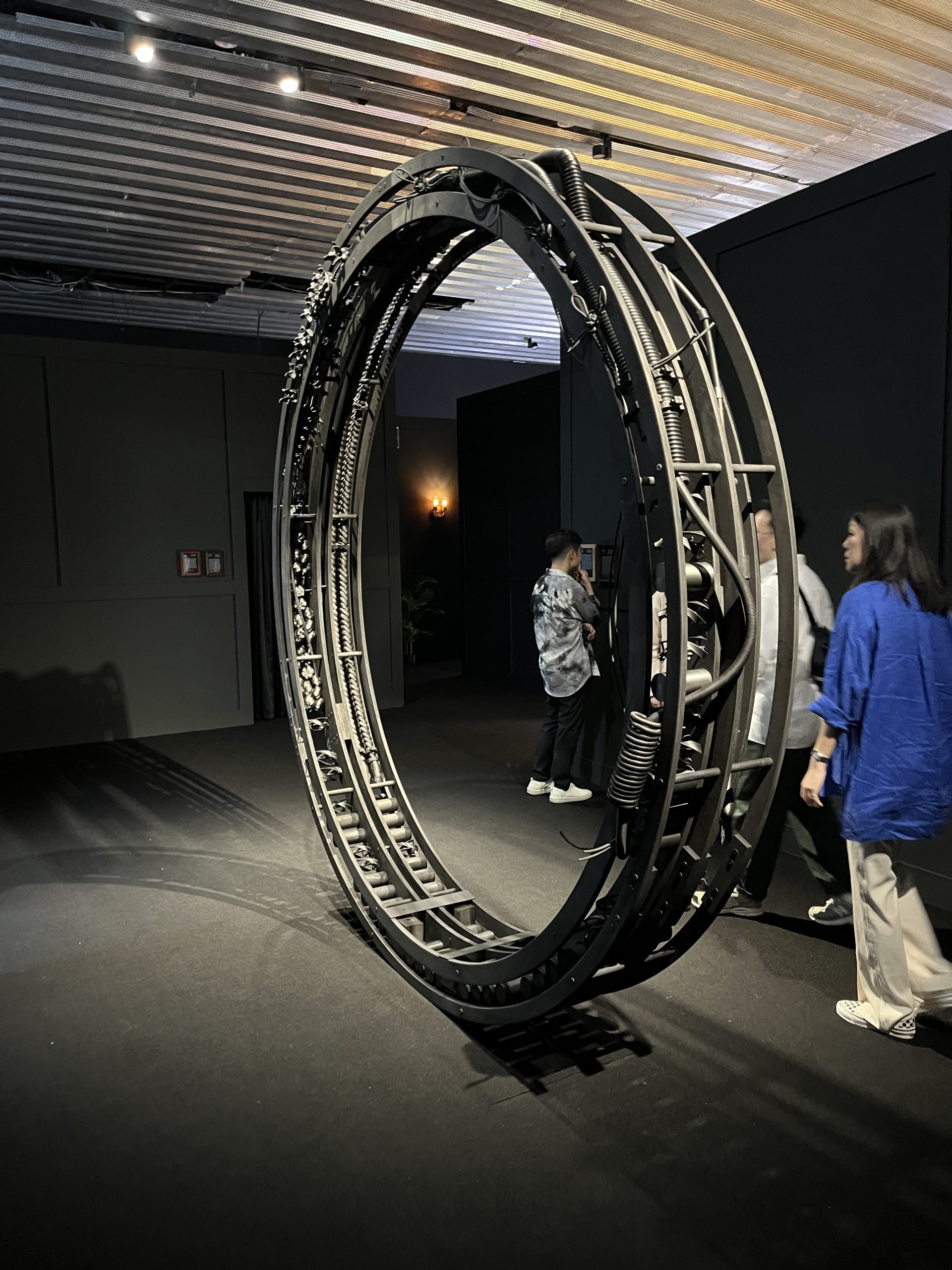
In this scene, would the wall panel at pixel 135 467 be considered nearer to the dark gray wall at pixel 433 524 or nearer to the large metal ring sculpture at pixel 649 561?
the dark gray wall at pixel 433 524

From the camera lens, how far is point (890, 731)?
312 centimetres

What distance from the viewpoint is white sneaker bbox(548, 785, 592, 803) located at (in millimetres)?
6035

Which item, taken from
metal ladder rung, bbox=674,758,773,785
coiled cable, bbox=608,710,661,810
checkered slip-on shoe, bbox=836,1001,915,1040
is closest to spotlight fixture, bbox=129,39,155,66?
coiled cable, bbox=608,710,661,810

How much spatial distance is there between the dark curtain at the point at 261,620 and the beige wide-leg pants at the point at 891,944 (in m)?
6.50

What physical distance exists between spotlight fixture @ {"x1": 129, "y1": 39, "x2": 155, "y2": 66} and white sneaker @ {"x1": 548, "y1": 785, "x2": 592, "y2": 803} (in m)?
4.58

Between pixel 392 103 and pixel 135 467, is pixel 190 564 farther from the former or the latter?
pixel 392 103

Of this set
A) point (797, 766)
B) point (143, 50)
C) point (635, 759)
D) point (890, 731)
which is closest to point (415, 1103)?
point (635, 759)

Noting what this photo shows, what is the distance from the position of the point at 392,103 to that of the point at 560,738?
12.7 ft

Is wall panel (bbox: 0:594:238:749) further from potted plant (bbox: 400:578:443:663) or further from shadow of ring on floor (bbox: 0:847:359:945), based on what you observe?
potted plant (bbox: 400:578:443:663)

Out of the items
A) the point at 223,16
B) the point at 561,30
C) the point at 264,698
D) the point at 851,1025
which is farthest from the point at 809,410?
the point at 264,698

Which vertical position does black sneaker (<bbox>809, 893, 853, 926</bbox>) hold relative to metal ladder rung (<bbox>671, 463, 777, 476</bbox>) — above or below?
below

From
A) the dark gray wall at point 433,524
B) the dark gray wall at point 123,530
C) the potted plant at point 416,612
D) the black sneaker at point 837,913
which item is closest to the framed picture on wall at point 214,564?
the dark gray wall at point 123,530

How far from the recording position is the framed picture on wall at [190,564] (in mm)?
8422

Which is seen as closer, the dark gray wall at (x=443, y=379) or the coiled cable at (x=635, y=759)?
the coiled cable at (x=635, y=759)
